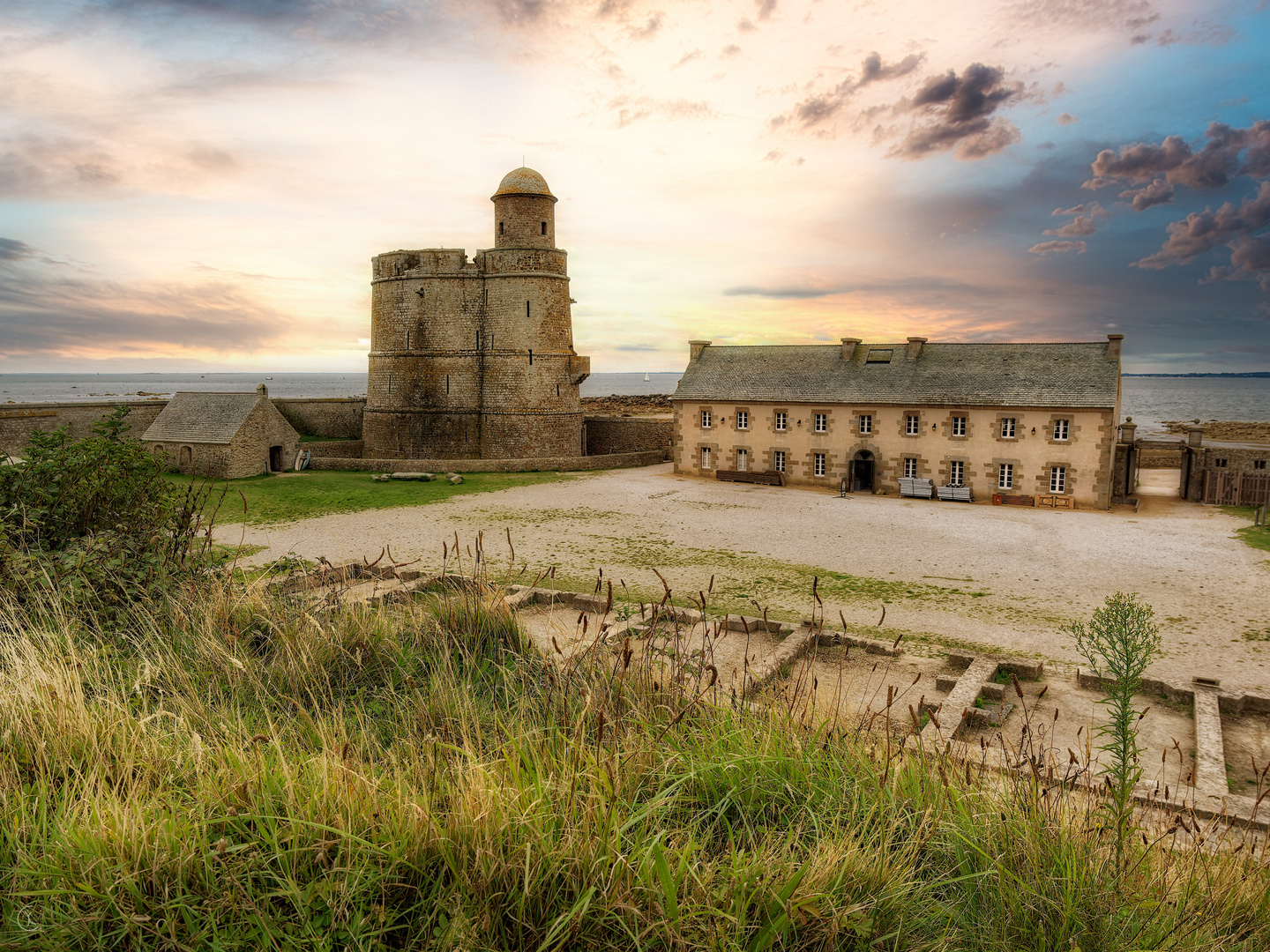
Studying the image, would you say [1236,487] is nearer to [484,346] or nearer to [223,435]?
[484,346]

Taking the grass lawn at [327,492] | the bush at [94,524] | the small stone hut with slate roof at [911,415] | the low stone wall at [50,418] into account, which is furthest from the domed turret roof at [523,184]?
the bush at [94,524]

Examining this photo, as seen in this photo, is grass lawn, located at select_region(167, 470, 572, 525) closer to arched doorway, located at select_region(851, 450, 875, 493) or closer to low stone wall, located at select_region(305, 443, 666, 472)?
low stone wall, located at select_region(305, 443, 666, 472)

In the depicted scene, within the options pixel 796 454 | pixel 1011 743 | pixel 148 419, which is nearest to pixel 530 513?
pixel 796 454

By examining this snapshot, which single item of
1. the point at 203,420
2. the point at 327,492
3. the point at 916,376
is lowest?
the point at 327,492

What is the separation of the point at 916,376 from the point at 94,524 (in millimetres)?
29378

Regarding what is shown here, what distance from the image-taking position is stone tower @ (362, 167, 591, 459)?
36719 mm

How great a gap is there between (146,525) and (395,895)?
718 centimetres

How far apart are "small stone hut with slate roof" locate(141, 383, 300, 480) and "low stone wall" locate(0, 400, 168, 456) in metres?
1.43

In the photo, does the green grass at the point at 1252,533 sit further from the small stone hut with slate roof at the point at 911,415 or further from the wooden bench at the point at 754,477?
the wooden bench at the point at 754,477

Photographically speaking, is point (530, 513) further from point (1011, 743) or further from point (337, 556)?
point (1011, 743)

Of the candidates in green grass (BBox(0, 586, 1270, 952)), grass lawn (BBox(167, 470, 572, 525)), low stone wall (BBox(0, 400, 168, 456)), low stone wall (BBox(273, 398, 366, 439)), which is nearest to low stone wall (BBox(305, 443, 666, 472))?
grass lawn (BBox(167, 470, 572, 525))

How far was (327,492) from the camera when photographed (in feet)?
90.4

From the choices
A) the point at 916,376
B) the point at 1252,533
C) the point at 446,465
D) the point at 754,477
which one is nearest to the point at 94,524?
the point at 446,465

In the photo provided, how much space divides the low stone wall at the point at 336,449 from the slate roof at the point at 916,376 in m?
17.4
